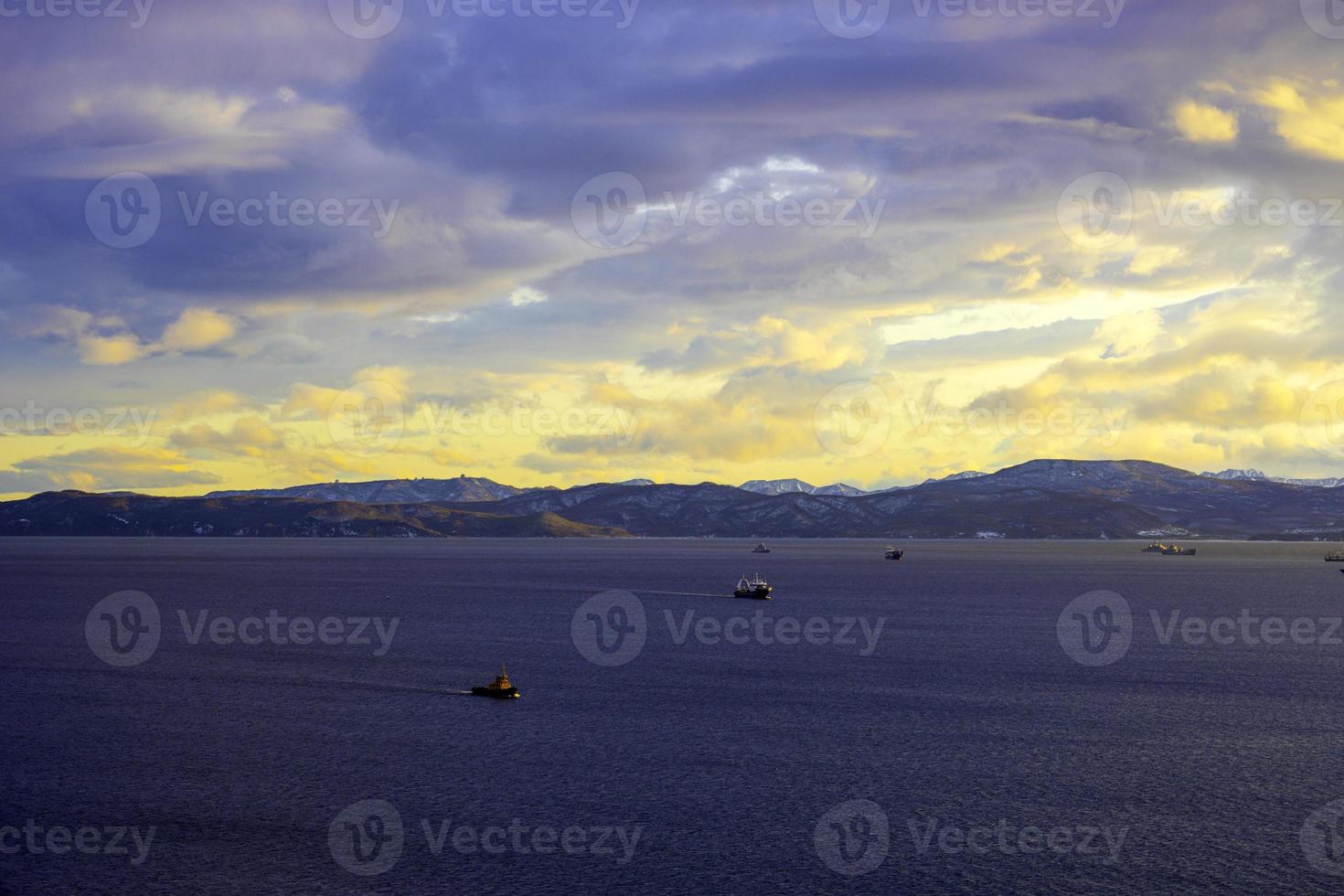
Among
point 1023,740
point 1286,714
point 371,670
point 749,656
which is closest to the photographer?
point 1023,740

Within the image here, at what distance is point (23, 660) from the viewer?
119 metres

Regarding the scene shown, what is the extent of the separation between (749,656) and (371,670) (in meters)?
41.8

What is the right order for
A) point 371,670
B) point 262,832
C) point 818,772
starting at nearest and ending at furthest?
1. point 262,832
2. point 818,772
3. point 371,670

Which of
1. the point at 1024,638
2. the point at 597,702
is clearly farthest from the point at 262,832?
the point at 1024,638

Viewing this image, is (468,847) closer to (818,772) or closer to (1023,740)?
(818,772)

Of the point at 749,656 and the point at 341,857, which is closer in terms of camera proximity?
the point at 341,857

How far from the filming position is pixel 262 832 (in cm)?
5606
